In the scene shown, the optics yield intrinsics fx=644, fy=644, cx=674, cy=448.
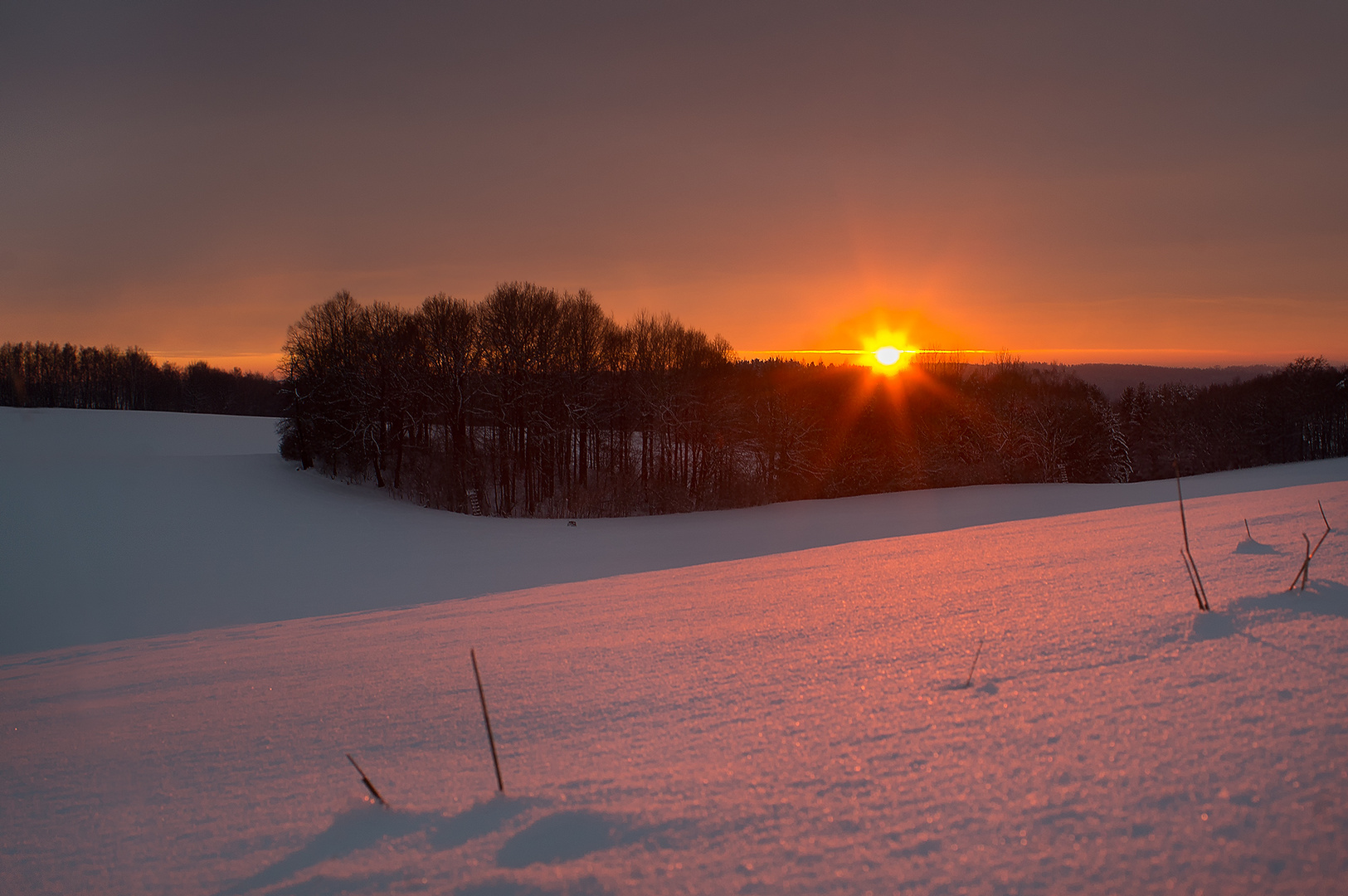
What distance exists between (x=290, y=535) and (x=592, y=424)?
1214 centimetres

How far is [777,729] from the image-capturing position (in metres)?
2.04

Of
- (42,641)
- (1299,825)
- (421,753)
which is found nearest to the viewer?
(1299,825)

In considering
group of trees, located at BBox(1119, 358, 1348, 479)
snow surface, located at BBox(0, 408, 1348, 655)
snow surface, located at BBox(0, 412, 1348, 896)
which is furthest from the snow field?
group of trees, located at BBox(1119, 358, 1348, 479)

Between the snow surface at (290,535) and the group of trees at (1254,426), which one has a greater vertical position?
the group of trees at (1254,426)

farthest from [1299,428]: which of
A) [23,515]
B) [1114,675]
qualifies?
[23,515]

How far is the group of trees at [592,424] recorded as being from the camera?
26.8 meters

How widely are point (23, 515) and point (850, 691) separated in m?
25.5

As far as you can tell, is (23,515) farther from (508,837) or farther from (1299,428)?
(1299,428)

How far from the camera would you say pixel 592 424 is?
27.6m

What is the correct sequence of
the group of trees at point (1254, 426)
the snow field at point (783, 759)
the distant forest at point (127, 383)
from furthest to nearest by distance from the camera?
1. the distant forest at point (127, 383)
2. the group of trees at point (1254, 426)
3. the snow field at point (783, 759)

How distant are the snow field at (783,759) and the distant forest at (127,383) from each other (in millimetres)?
56309

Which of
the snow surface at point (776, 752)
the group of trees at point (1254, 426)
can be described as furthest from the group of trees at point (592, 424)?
the snow surface at point (776, 752)

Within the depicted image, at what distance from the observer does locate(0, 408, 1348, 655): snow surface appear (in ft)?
42.0

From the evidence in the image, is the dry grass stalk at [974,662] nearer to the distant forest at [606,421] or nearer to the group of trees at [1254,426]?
the distant forest at [606,421]
